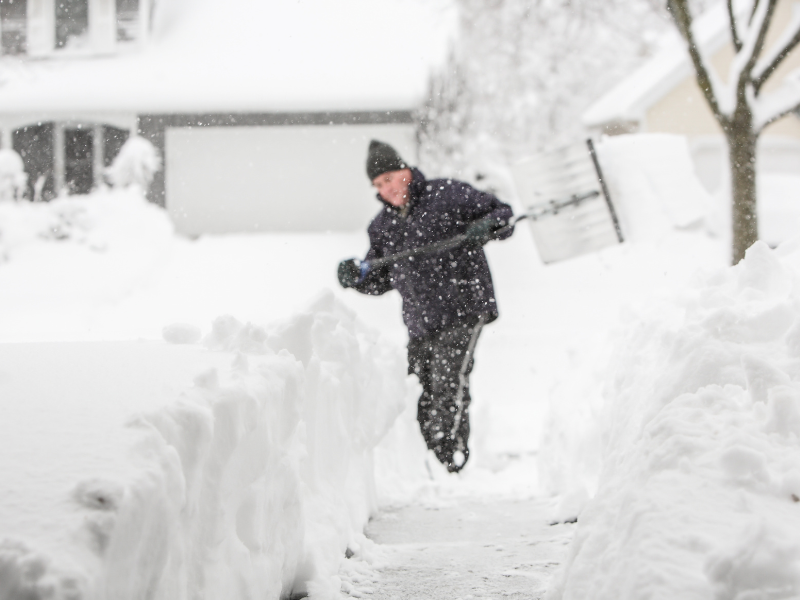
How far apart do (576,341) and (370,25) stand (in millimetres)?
11809

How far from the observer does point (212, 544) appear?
2268 millimetres

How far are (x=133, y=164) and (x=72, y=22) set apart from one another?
9.26 feet

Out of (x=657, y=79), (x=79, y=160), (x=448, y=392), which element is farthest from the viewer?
(x=79, y=160)

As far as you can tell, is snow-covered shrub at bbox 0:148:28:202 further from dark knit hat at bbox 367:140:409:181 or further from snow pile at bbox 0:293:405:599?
snow pile at bbox 0:293:405:599

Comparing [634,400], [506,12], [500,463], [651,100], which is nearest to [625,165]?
[500,463]

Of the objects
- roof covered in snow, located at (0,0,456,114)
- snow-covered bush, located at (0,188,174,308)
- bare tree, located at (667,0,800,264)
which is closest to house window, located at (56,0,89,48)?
roof covered in snow, located at (0,0,456,114)

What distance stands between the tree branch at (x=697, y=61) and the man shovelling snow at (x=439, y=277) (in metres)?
3.76

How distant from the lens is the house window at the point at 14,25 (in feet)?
50.5

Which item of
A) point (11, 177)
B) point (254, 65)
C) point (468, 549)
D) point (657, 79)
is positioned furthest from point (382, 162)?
point (254, 65)

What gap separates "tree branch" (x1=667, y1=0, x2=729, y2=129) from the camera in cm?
816

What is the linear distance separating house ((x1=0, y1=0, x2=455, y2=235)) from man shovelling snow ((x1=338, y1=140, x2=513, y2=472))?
10245 millimetres

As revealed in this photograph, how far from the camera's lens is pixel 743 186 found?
26.2ft

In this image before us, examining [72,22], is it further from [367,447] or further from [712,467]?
[712,467]

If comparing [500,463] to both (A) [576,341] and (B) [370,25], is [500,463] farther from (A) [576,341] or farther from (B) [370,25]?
(B) [370,25]
